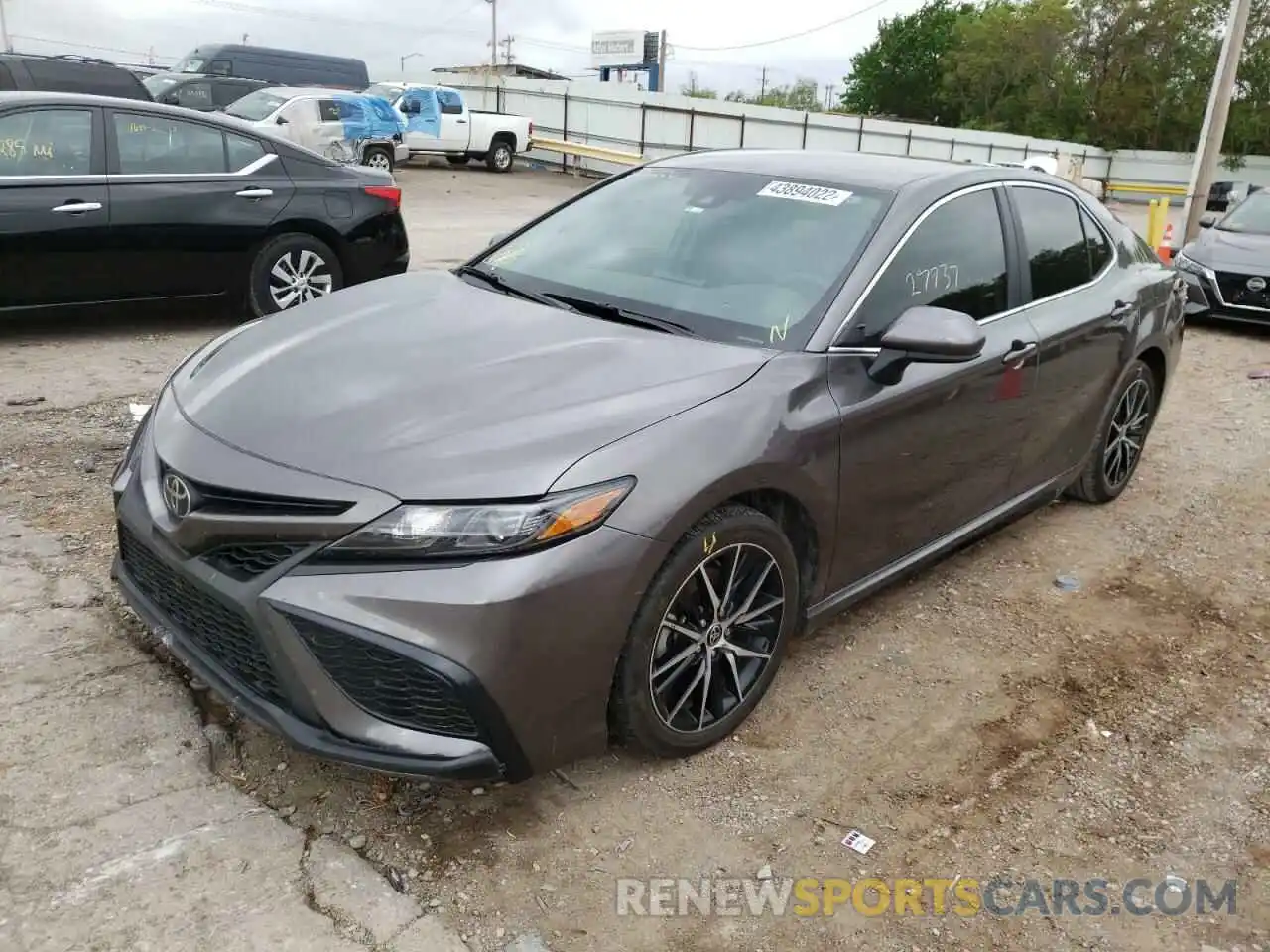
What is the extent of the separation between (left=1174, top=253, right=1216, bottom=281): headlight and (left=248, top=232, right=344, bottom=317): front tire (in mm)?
7658

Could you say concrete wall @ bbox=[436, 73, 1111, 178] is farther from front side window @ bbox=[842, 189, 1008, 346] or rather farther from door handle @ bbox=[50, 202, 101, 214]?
front side window @ bbox=[842, 189, 1008, 346]

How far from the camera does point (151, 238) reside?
671cm

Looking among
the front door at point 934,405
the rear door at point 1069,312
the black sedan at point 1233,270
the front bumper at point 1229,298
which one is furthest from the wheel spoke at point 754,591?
the front bumper at point 1229,298

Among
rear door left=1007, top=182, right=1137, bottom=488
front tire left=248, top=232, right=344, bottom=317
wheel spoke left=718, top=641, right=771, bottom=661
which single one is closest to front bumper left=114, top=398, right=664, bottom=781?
wheel spoke left=718, top=641, right=771, bottom=661

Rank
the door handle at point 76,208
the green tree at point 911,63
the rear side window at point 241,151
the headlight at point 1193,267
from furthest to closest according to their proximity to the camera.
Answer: the green tree at point 911,63 < the headlight at point 1193,267 < the rear side window at point 241,151 < the door handle at point 76,208

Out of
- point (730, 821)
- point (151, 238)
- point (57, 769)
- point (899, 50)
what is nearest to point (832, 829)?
point (730, 821)

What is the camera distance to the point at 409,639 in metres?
2.39

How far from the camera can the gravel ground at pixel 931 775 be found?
8.38 ft

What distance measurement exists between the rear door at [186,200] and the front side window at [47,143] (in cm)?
15

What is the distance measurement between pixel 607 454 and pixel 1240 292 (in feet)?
30.2

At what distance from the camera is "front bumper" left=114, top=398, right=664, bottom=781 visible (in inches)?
94.4

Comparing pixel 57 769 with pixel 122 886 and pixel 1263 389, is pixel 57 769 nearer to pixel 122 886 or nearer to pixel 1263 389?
pixel 122 886

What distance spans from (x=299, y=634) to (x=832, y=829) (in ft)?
4.75

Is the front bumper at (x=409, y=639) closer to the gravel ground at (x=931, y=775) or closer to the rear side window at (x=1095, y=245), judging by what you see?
the gravel ground at (x=931, y=775)
